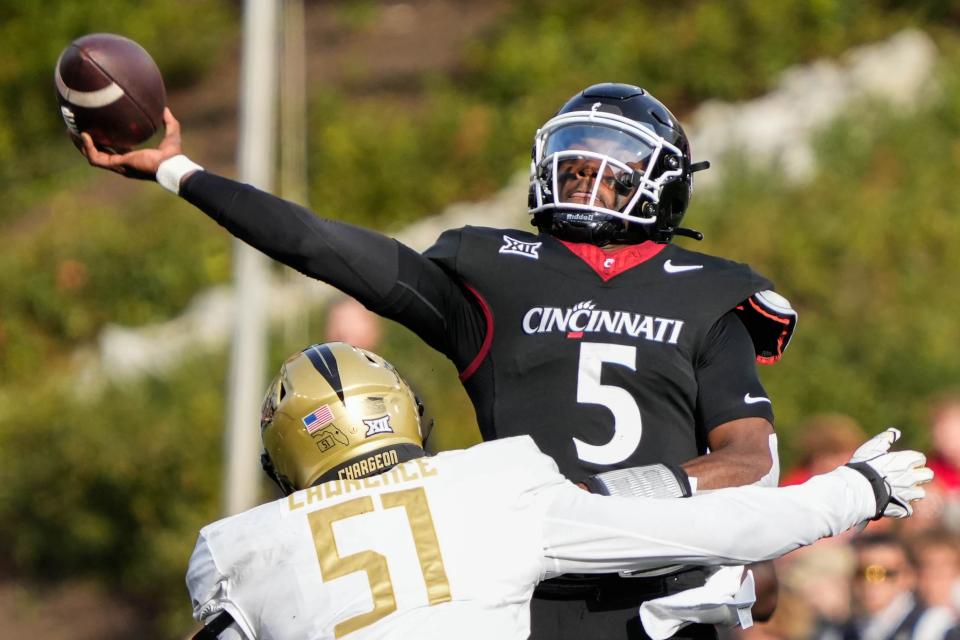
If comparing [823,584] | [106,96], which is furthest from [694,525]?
[823,584]

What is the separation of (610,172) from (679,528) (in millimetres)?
1036

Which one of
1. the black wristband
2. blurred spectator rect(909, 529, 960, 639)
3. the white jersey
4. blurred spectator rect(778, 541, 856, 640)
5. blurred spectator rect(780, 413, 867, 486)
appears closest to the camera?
the white jersey

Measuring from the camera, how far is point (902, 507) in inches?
125

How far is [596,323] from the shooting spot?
11.3 ft

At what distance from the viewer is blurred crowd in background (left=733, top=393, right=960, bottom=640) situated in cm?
527

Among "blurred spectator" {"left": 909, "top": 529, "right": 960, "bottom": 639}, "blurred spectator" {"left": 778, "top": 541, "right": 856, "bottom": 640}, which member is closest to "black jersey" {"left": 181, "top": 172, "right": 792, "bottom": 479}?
"blurred spectator" {"left": 909, "top": 529, "right": 960, "bottom": 639}

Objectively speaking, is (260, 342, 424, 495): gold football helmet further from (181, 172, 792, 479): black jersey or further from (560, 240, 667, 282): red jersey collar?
(560, 240, 667, 282): red jersey collar

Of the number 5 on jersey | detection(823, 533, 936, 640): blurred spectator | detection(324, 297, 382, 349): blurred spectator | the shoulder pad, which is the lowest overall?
detection(823, 533, 936, 640): blurred spectator

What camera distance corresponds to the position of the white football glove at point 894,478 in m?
3.12

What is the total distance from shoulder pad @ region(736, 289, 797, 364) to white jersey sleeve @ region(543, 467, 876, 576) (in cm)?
65

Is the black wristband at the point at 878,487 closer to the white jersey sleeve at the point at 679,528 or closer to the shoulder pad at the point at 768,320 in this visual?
the white jersey sleeve at the point at 679,528

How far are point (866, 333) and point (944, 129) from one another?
322 centimetres

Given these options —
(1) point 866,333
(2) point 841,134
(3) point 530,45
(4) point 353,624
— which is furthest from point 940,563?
(3) point 530,45

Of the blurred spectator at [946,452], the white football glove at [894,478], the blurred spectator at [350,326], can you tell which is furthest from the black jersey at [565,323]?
the blurred spectator at [350,326]
